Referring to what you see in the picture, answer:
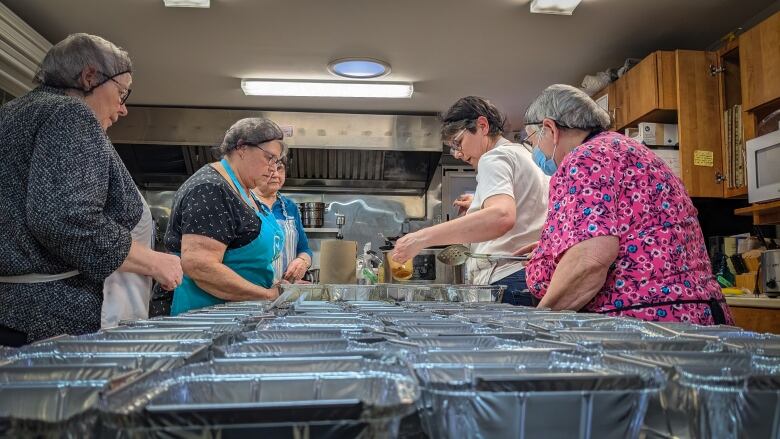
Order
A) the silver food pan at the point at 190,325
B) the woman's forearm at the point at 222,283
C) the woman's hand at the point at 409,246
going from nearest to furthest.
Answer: the silver food pan at the point at 190,325, the woman's forearm at the point at 222,283, the woman's hand at the point at 409,246

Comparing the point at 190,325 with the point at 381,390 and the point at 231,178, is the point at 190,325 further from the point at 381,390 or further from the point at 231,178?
the point at 231,178

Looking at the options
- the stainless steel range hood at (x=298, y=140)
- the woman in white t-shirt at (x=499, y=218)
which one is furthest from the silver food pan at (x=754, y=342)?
the stainless steel range hood at (x=298, y=140)

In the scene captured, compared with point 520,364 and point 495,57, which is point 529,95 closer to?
point 495,57

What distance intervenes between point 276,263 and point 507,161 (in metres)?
1.11

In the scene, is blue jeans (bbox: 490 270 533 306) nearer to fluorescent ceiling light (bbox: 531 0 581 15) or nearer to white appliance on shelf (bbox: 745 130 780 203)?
white appliance on shelf (bbox: 745 130 780 203)

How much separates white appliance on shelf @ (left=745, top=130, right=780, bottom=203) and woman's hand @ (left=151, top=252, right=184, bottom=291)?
2.86 metres

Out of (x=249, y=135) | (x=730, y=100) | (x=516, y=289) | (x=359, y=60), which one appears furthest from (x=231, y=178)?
(x=730, y=100)

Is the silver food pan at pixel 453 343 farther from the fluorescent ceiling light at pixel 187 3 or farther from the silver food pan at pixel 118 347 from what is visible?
the fluorescent ceiling light at pixel 187 3

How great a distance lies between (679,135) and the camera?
363 centimetres

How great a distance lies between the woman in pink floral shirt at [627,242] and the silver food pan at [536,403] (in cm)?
105

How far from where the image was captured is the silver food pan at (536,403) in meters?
0.42

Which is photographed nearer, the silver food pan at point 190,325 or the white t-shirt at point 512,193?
the silver food pan at point 190,325

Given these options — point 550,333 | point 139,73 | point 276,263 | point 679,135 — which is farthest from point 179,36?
point 550,333

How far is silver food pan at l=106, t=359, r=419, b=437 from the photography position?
1.18ft
